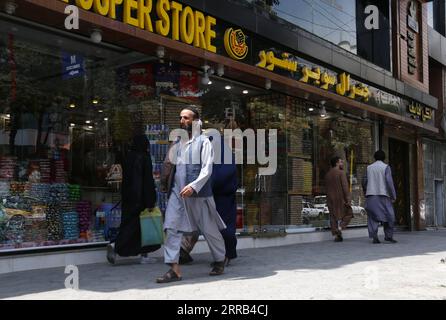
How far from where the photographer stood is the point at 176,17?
7.94 m

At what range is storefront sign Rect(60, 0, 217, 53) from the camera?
6984 mm

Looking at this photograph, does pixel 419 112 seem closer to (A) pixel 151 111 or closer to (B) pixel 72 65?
(A) pixel 151 111

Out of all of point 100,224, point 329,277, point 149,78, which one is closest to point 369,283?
point 329,277

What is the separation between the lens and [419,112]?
16.0 metres

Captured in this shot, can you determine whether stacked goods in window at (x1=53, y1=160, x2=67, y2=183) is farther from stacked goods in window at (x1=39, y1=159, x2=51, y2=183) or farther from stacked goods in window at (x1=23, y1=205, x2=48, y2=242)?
stacked goods in window at (x1=23, y1=205, x2=48, y2=242)

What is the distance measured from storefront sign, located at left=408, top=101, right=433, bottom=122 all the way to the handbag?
10612mm

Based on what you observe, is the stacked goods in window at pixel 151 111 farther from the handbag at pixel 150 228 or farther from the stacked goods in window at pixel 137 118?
the handbag at pixel 150 228

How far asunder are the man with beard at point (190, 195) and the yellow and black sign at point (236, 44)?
3487 millimetres

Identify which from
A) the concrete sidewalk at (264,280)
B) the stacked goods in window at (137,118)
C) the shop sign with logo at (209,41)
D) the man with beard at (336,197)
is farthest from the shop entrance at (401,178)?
the stacked goods in window at (137,118)

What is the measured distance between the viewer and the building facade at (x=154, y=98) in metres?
7.45

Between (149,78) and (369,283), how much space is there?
5.04m

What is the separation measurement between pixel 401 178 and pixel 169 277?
13.1 metres

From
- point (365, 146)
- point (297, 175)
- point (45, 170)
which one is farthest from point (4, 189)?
point (365, 146)
